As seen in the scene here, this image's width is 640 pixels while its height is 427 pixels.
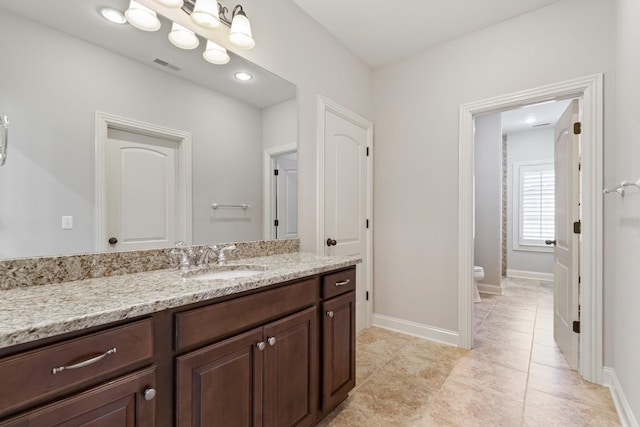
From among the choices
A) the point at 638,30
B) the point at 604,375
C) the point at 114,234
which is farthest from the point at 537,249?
the point at 114,234

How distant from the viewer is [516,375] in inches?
83.6

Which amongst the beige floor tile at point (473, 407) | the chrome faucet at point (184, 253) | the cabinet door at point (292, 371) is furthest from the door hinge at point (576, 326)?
the chrome faucet at point (184, 253)

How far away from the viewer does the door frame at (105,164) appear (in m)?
1.31

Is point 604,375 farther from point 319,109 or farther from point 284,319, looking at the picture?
point 319,109

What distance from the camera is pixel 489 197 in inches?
176

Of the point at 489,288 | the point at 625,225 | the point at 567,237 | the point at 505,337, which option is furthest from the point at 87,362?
the point at 489,288

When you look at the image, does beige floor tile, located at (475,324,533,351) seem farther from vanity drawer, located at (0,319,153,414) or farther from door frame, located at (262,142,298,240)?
vanity drawer, located at (0,319,153,414)

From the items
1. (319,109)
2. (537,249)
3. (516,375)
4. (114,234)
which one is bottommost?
(516,375)

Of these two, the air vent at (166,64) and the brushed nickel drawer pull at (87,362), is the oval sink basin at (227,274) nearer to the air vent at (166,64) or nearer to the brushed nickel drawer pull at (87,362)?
the brushed nickel drawer pull at (87,362)

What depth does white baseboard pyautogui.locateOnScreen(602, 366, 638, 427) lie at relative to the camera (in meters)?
1.53

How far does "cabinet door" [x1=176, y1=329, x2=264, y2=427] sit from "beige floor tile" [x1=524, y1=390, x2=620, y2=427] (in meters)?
1.54

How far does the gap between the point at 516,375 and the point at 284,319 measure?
6.12 ft

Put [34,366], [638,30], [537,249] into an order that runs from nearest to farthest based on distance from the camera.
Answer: [34,366] → [638,30] → [537,249]

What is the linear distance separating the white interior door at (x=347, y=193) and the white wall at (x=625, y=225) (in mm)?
1805
